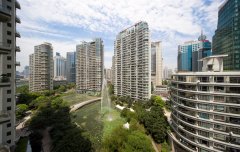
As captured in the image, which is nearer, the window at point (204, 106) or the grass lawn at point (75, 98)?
the window at point (204, 106)

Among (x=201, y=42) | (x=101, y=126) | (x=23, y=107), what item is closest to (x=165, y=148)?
(x=101, y=126)

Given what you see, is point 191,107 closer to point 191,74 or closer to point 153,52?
point 191,74

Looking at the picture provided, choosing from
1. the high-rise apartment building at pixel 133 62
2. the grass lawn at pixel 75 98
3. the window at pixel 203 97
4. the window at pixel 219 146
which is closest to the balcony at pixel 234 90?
the window at pixel 203 97

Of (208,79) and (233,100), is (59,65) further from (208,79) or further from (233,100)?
(233,100)

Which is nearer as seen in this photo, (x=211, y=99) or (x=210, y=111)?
(x=210, y=111)

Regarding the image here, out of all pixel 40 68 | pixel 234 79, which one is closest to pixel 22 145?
pixel 234 79

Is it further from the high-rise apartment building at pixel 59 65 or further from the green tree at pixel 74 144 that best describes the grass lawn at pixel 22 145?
the high-rise apartment building at pixel 59 65
